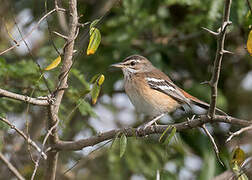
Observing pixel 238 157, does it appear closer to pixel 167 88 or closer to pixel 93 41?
pixel 93 41

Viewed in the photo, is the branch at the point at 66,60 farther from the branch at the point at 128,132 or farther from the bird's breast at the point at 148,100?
the bird's breast at the point at 148,100

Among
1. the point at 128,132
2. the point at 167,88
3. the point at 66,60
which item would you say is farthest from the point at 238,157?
the point at 167,88

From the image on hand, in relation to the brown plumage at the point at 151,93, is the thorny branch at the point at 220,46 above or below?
above

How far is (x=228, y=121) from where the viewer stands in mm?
4348

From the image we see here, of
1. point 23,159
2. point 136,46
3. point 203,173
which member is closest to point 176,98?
point 203,173

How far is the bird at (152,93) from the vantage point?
25.3 ft

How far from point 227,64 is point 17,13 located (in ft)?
17.4

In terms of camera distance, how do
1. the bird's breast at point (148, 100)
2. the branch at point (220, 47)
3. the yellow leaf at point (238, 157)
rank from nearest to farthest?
the branch at point (220, 47), the yellow leaf at point (238, 157), the bird's breast at point (148, 100)

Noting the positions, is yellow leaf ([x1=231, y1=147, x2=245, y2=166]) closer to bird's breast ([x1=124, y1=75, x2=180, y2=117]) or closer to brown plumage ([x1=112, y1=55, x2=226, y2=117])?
brown plumage ([x1=112, y1=55, x2=226, y2=117])

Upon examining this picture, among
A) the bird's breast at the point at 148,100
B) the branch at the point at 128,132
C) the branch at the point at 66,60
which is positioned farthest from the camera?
the bird's breast at the point at 148,100

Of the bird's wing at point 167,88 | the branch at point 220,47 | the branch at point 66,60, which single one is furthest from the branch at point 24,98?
the bird's wing at point 167,88

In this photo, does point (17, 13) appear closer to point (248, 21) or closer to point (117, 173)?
point (117, 173)

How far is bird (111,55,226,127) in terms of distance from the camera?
7.72 metres

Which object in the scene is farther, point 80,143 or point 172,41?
point 172,41
